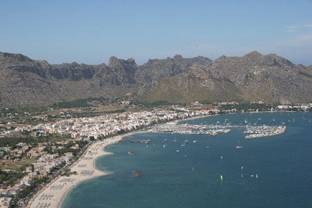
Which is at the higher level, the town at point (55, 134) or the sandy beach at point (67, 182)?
the town at point (55, 134)

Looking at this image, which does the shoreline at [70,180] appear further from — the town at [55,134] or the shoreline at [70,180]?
the town at [55,134]

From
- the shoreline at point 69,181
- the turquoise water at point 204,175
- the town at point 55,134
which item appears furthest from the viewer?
the town at point 55,134

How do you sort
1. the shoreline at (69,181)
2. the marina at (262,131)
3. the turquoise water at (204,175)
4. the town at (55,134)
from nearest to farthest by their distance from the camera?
the shoreline at (69,181)
the turquoise water at (204,175)
the town at (55,134)
the marina at (262,131)

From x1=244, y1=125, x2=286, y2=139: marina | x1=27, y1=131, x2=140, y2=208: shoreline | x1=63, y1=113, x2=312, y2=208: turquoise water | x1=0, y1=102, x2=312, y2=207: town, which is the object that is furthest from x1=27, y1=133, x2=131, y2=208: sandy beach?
x1=244, y1=125, x2=286, y2=139: marina

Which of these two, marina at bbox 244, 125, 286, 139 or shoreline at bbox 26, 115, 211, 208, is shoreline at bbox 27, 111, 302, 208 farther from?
marina at bbox 244, 125, 286, 139

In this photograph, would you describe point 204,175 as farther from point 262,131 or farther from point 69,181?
point 262,131

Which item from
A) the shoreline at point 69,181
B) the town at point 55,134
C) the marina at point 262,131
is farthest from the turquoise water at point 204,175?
the town at point 55,134

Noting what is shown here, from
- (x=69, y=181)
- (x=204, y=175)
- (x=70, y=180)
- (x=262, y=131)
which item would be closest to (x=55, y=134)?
(x=262, y=131)
